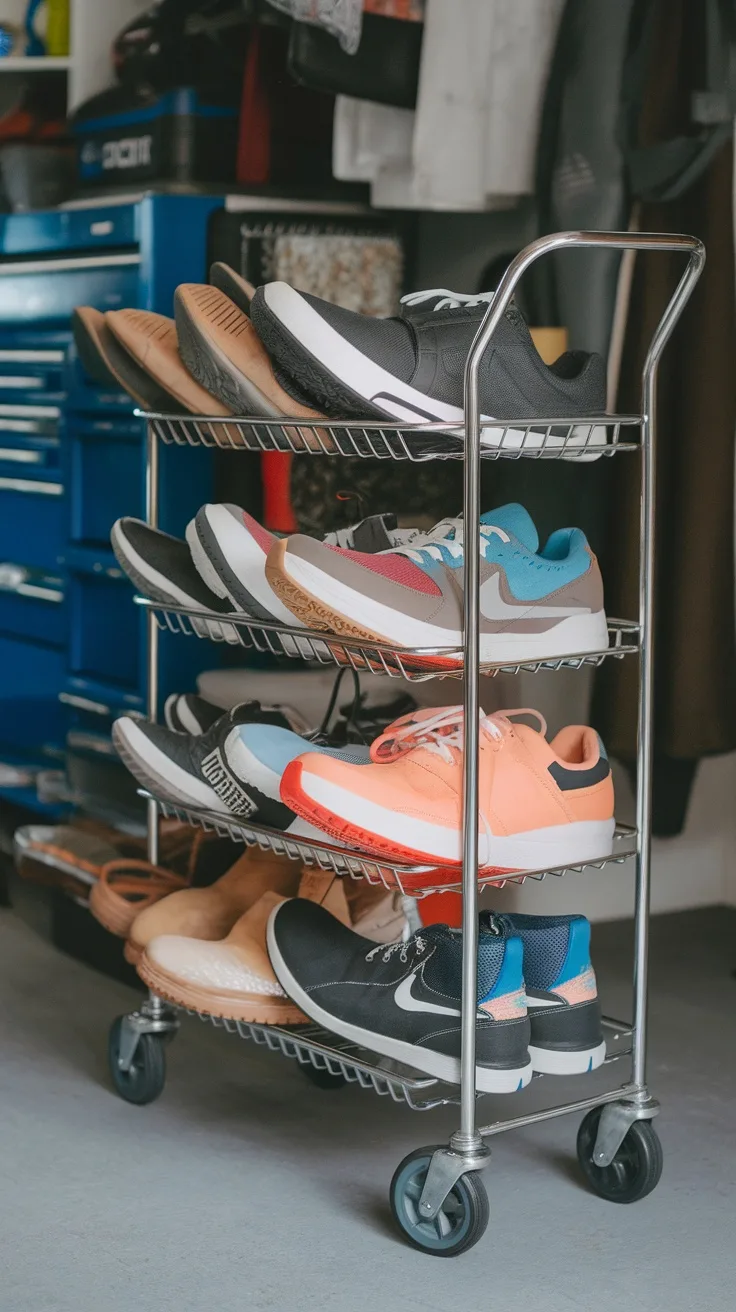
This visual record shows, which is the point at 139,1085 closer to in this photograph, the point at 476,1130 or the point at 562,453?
the point at 476,1130

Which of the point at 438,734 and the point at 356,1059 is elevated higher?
the point at 438,734

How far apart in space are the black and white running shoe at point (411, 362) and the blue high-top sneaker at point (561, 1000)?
1.65 ft

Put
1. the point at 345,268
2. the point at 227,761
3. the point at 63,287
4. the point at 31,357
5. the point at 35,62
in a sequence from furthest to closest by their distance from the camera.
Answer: the point at 35,62 < the point at 31,357 < the point at 63,287 < the point at 345,268 < the point at 227,761

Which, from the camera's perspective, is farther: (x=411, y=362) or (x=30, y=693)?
(x=30, y=693)

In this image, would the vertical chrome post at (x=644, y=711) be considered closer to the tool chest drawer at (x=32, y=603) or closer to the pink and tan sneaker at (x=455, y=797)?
the pink and tan sneaker at (x=455, y=797)

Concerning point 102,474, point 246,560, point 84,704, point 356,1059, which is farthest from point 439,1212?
point 102,474

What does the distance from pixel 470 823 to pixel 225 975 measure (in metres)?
0.40

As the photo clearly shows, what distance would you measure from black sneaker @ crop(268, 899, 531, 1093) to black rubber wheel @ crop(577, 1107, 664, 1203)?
0.18 metres

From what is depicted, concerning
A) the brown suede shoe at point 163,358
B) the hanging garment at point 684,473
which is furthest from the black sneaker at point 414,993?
the hanging garment at point 684,473

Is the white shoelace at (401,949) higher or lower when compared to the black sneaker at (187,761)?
lower

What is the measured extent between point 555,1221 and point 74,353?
1.55m

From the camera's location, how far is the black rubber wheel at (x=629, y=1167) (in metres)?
1.71

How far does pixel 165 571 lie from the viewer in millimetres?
1890

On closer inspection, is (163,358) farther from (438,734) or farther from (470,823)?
(470,823)
